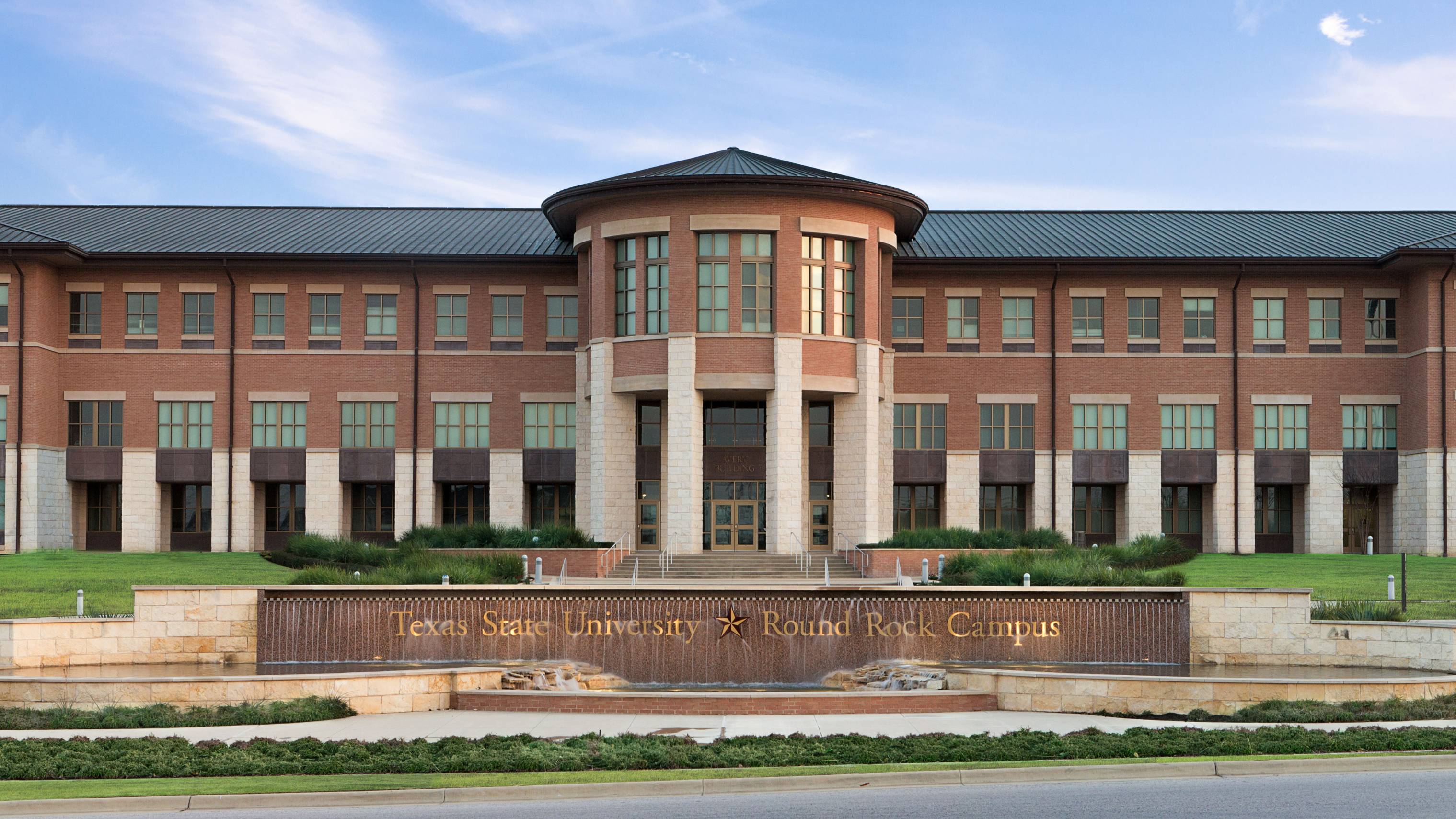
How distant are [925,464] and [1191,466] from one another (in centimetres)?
952

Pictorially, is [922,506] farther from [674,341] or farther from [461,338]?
[461,338]

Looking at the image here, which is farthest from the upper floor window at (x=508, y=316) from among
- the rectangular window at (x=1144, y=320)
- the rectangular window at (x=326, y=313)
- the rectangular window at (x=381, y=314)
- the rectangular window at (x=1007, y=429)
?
the rectangular window at (x=1144, y=320)

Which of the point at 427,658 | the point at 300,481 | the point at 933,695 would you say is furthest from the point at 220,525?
the point at 933,695

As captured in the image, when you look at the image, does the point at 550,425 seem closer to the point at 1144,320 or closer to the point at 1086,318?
the point at 1086,318

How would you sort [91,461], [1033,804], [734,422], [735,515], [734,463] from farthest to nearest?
[91,461]
[734,422]
[734,463]
[735,515]
[1033,804]

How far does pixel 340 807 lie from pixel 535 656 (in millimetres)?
12686

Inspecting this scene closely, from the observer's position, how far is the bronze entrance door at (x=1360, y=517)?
47.8m

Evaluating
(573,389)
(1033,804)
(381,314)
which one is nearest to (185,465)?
(381,314)

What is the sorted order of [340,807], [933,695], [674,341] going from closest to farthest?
[340,807], [933,695], [674,341]

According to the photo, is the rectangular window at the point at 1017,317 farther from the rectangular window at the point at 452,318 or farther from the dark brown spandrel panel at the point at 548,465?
the rectangular window at the point at 452,318

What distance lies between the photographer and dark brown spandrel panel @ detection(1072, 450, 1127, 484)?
46906mm

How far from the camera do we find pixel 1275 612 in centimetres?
2433

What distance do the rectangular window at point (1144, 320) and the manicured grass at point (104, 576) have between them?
30.0 metres

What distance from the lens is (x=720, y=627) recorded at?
Answer: 80.7ft
